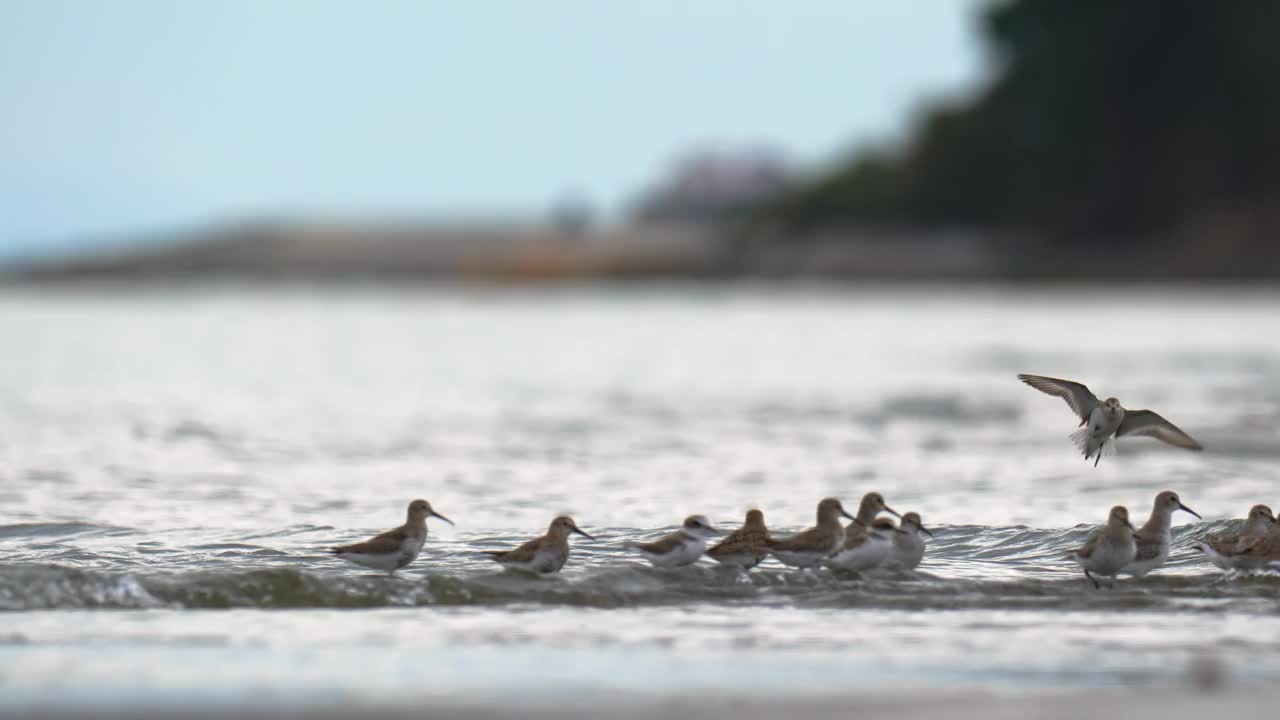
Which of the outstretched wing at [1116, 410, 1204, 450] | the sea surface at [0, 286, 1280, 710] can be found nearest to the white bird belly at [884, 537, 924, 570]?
the sea surface at [0, 286, 1280, 710]

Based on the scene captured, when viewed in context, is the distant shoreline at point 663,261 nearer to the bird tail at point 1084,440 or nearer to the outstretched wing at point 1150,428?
the bird tail at point 1084,440

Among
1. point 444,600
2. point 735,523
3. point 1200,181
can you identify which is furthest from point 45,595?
point 1200,181

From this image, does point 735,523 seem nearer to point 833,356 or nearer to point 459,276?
point 833,356

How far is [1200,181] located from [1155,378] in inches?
2718

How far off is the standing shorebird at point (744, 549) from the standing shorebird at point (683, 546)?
111mm

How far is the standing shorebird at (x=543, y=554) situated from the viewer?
541 inches

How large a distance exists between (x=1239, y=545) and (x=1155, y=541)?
1.74 feet

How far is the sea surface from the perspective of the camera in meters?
10.7

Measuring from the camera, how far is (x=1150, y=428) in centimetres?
1455

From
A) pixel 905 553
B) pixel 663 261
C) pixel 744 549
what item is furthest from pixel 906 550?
pixel 663 261

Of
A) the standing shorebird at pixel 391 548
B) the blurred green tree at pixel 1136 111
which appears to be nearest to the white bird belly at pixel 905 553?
the standing shorebird at pixel 391 548

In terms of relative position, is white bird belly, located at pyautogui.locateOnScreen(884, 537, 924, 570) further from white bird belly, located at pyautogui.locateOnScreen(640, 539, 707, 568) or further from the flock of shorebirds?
white bird belly, located at pyautogui.locateOnScreen(640, 539, 707, 568)

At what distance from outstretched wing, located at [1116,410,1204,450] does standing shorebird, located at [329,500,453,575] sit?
4398 mm

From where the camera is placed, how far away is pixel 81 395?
34750 mm
